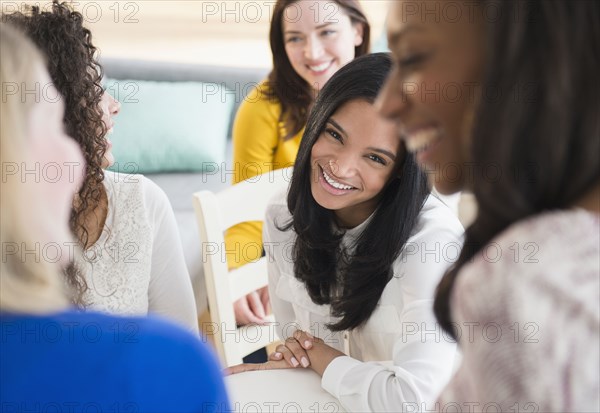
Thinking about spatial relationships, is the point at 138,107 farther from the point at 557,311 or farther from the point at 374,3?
the point at 557,311

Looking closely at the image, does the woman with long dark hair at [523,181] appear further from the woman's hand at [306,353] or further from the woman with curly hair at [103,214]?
the woman with curly hair at [103,214]

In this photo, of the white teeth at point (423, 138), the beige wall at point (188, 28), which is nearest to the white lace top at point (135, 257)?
the white teeth at point (423, 138)

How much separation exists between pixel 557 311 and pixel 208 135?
259 cm

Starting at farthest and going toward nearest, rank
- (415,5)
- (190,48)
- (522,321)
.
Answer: (190,48) → (415,5) → (522,321)

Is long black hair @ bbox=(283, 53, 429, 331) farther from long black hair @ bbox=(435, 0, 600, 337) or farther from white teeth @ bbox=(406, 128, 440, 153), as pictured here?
long black hair @ bbox=(435, 0, 600, 337)

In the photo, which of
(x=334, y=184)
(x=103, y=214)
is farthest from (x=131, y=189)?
(x=334, y=184)

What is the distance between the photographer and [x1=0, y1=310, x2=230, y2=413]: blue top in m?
0.60

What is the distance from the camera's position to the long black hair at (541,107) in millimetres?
515

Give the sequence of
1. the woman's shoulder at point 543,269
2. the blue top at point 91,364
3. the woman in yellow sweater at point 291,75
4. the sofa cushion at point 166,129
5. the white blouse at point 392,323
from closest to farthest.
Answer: the woman's shoulder at point 543,269 → the blue top at point 91,364 → the white blouse at point 392,323 → the woman in yellow sweater at point 291,75 → the sofa cushion at point 166,129

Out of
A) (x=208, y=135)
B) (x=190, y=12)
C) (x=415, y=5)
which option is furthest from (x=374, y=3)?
(x=415, y=5)

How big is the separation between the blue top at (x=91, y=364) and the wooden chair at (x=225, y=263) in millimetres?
868

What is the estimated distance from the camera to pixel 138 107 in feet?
9.75

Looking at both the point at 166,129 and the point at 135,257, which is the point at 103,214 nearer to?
the point at 135,257

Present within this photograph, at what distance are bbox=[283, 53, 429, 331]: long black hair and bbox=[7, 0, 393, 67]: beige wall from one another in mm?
2756
